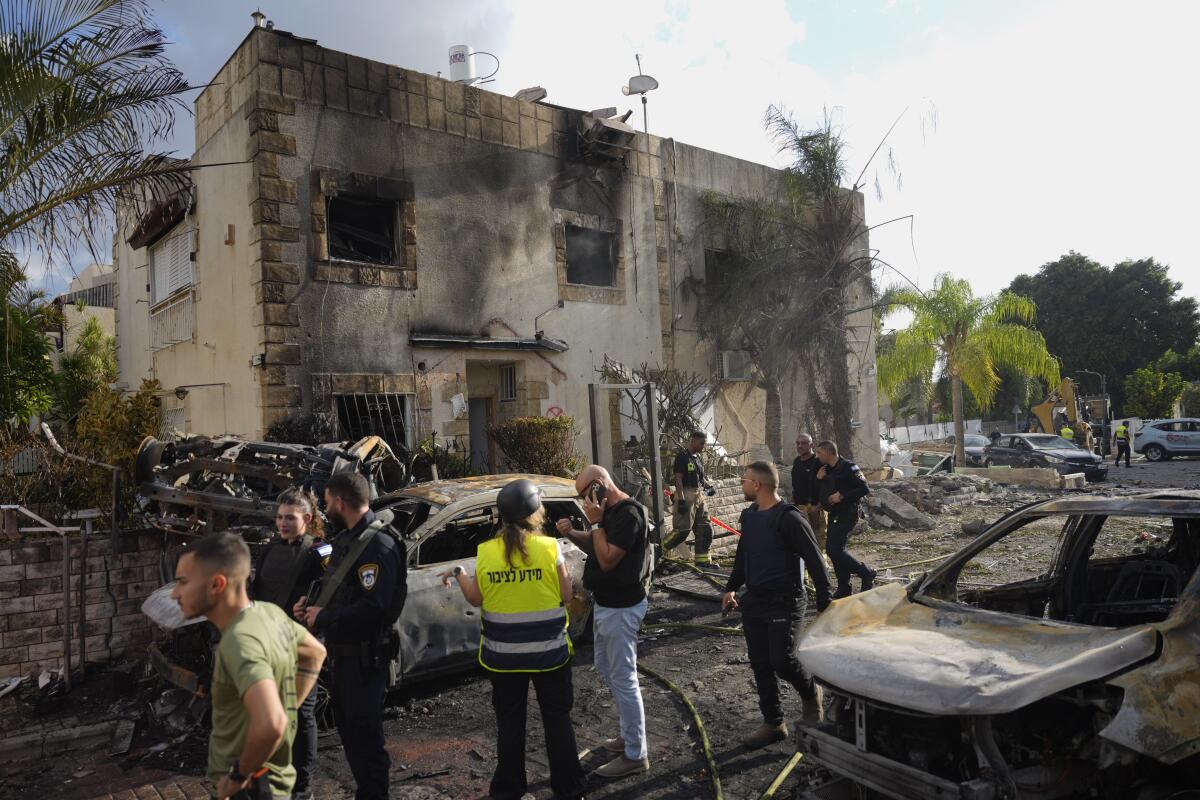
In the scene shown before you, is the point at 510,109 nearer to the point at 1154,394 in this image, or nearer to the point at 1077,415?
A: the point at 1077,415

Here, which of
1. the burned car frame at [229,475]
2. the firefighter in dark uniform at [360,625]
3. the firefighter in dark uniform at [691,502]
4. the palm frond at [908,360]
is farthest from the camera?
the palm frond at [908,360]

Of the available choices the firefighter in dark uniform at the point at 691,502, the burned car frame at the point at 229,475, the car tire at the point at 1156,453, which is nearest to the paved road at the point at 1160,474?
the car tire at the point at 1156,453

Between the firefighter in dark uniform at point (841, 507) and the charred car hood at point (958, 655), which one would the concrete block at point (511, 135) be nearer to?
the firefighter in dark uniform at point (841, 507)

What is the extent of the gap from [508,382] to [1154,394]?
3659cm

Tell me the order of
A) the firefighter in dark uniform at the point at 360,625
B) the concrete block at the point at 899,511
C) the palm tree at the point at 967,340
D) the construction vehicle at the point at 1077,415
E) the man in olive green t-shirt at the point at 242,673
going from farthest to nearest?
the construction vehicle at the point at 1077,415 → the palm tree at the point at 967,340 → the concrete block at the point at 899,511 → the firefighter in dark uniform at the point at 360,625 → the man in olive green t-shirt at the point at 242,673

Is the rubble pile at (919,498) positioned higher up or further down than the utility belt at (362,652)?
further down

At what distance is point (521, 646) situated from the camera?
3734 mm

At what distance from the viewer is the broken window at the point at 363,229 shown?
11.1 metres

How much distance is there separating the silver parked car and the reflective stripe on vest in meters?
31.8

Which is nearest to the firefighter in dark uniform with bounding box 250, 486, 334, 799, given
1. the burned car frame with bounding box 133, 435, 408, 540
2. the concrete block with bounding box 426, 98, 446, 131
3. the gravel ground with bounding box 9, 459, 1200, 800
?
the gravel ground with bounding box 9, 459, 1200, 800

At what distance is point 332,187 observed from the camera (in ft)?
35.2

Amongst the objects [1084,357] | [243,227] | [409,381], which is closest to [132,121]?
[243,227]

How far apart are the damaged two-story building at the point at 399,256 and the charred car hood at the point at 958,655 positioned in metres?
8.12

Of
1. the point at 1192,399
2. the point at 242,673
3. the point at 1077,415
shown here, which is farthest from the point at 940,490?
the point at 1192,399
